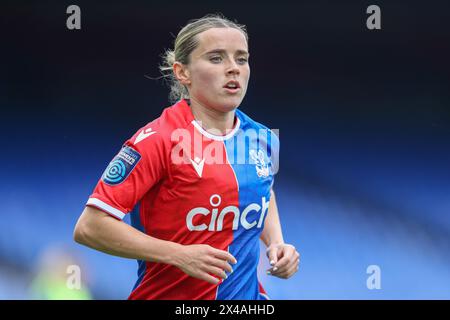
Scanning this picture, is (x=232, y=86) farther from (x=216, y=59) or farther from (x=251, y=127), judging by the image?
(x=251, y=127)

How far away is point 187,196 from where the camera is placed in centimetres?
240

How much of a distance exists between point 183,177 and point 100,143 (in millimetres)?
2611

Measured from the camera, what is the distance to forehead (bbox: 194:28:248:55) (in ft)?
8.23

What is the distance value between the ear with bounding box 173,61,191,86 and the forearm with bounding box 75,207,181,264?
26.0 inches

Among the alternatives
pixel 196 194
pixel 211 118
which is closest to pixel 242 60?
pixel 211 118

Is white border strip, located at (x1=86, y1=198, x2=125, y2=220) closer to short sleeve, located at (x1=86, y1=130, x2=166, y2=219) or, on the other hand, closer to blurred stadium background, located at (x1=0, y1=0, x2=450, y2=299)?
short sleeve, located at (x1=86, y1=130, x2=166, y2=219)

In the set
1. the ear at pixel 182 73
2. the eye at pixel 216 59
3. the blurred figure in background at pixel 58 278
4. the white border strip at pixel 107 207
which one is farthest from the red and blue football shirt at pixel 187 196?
the blurred figure in background at pixel 58 278

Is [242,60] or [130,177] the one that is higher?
[242,60]

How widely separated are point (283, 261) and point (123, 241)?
604mm

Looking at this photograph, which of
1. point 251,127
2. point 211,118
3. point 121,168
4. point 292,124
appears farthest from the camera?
point 292,124

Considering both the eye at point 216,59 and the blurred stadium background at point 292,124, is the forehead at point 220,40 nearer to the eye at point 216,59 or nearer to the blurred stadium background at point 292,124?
the eye at point 216,59

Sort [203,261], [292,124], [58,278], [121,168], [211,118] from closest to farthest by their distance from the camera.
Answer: [203,261]
[121,168]
[211,118]
[58,278]
[292,124]

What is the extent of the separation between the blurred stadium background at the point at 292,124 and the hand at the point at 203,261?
2443 millimetres

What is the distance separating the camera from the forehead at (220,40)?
2.51 meters
